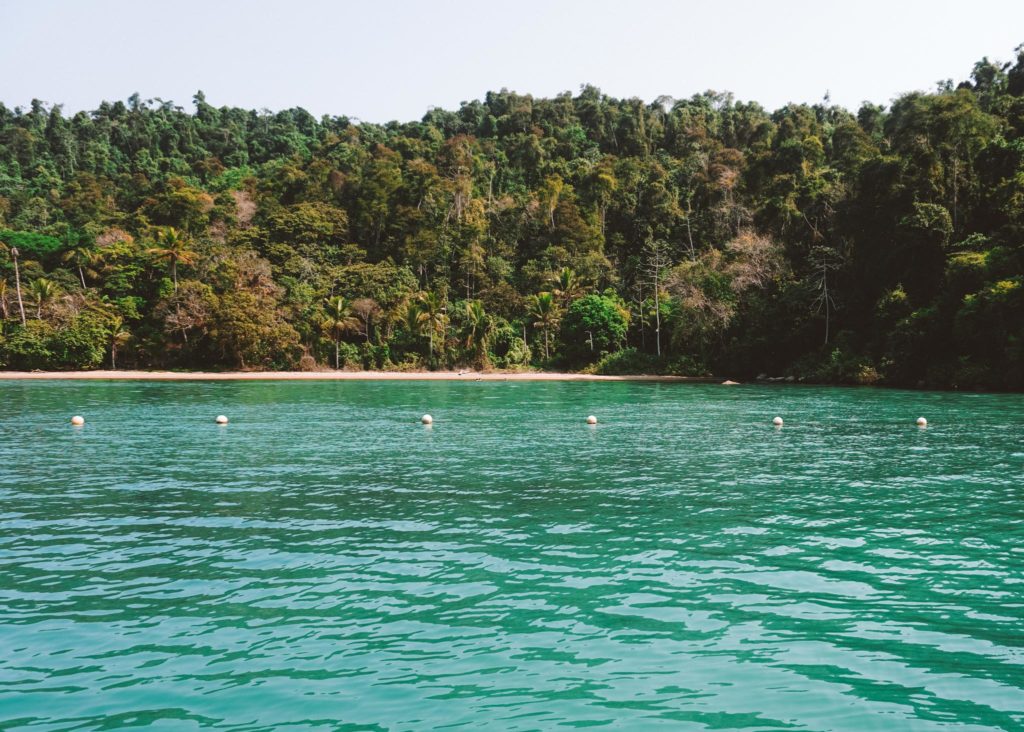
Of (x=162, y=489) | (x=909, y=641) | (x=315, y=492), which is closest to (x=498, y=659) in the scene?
(x=909, y=641)

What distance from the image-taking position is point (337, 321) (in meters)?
68.6

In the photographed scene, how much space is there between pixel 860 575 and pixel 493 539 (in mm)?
4977

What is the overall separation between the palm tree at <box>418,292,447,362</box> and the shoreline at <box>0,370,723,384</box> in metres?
4.52

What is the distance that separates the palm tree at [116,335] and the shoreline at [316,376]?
2.75 meters

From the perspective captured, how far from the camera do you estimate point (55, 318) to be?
6638 centimetres

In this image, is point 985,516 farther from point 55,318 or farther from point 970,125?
point 55,318

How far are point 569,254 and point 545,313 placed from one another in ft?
37.7

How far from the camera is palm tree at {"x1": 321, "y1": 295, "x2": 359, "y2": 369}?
6850cm

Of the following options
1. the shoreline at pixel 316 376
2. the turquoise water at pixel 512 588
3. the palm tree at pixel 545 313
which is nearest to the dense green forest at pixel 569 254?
the palm tree at pixel 545 313

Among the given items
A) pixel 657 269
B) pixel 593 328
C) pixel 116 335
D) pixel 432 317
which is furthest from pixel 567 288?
pixel 116 335

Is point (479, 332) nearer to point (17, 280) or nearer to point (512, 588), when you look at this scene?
point (17, 280)

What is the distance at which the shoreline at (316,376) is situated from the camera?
59750 millimetres

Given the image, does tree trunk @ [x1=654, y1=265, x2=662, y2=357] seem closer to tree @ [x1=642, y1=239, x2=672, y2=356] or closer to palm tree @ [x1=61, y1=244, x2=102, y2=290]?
tree @ [x1=642, y1=239, x2=672, y2=356]

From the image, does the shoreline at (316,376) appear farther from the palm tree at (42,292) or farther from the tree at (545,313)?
the palm tree at (42,292)
